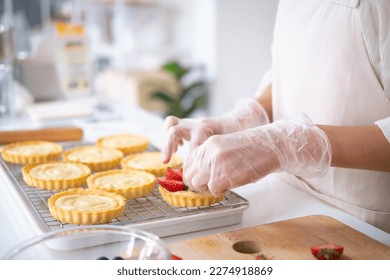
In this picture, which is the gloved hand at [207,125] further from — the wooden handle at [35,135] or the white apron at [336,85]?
the wooden handle at [35,135]

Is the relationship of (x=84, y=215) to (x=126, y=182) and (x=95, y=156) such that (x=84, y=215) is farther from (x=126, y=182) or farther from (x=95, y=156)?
(x=95, y=156)

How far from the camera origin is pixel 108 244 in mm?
815

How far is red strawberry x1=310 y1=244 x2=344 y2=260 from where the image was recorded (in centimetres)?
93

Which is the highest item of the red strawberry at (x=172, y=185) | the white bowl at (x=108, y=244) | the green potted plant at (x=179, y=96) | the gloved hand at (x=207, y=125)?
the gloved hand at (x=207, y=125)

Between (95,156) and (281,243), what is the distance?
2.40ft

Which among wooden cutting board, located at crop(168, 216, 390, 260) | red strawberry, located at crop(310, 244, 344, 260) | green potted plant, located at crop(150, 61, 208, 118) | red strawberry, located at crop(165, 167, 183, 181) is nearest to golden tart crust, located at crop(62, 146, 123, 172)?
red strawberry, located at crop(165, 167, 183, 181)

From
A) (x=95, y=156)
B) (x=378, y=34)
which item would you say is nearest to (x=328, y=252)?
(x=378, y=34)

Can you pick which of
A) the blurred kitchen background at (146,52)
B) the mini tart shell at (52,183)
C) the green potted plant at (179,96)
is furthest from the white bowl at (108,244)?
the green potted plant at (179,96)

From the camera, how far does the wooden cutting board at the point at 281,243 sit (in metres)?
0.95

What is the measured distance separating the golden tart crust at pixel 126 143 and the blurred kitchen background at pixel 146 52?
66cm

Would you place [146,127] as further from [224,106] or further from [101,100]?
[224,106]

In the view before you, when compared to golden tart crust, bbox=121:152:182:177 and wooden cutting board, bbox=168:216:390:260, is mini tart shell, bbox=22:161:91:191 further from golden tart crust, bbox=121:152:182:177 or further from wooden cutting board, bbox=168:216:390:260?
wooden cutting board, bbox=168:216:390:260
